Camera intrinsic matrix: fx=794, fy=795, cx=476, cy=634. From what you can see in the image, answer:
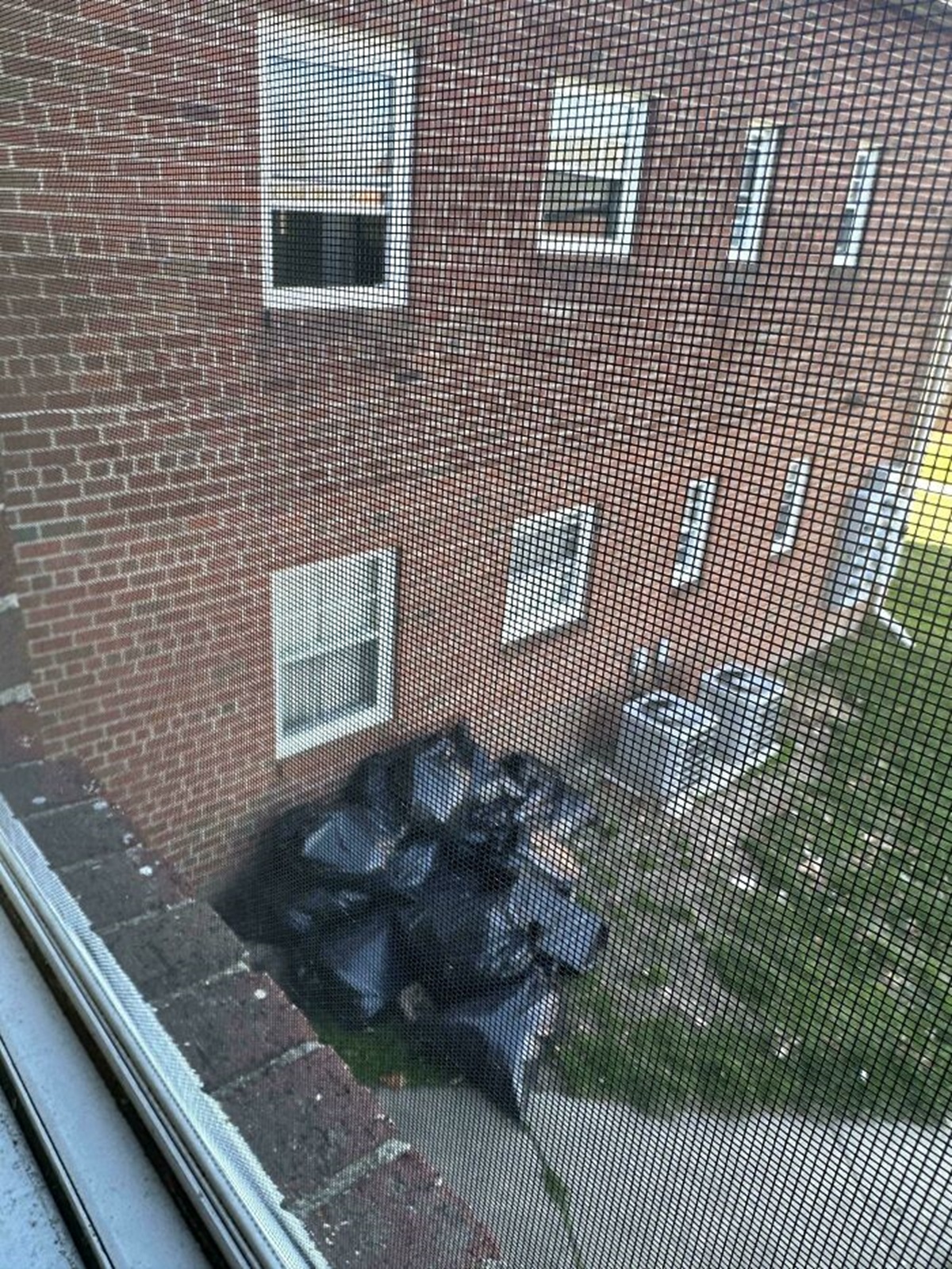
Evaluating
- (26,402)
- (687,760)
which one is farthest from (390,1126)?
(26,402)

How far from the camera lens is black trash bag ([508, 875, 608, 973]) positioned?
23.1 inches

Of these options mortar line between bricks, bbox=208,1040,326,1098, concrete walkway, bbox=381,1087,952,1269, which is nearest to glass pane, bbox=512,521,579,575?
concrete walkway, bbox=381,1087,952,1269

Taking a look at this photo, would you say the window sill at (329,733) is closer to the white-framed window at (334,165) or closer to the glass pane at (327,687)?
the glass pane at (327,687)

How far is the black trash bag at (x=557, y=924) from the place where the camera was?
23.1 inches

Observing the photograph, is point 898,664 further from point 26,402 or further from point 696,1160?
point 26,402

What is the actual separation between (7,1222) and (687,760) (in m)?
0.51

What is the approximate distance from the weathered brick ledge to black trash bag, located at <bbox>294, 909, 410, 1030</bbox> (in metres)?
0.08

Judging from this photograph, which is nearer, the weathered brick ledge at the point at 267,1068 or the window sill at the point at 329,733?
the weathered brick ledge at the point at 267,1068

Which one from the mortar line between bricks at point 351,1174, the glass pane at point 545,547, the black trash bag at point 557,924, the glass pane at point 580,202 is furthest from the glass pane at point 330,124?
the mortar line between bricks at point 351,1174

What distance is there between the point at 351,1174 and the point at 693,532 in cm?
59

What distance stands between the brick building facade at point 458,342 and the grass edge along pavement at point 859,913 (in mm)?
63

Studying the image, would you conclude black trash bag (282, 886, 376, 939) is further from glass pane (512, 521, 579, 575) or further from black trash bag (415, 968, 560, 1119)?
glass pane (512, 521, 579, 575)

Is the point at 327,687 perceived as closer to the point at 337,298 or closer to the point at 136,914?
the point at 136,914

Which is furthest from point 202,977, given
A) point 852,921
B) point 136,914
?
point 852,921
